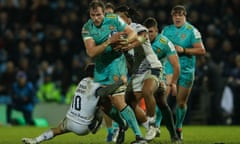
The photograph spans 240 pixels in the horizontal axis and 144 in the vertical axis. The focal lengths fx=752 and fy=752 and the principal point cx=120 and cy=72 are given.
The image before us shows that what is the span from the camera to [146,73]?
39.8 feet

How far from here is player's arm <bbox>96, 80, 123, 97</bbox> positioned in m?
10.6

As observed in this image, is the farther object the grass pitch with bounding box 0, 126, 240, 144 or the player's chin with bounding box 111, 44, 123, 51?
the grass pitch with bounding box 0, 126, 240, 144

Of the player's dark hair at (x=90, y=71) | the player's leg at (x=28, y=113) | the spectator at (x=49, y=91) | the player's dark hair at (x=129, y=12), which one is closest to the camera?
the player's dark hair at (x=90, y=71)

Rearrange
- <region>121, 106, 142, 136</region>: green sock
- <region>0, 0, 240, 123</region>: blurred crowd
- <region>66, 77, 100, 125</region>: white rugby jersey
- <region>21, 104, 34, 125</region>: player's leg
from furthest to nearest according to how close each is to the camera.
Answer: <region>21, 104, 34, 125</region>: player's leg < <region>0, 0, 240, 123</region>: blurred crowd < <region>121, 106, 142, 136</region>: green sock < <region>66, 77, 100, 125</region>: white rugby jersey

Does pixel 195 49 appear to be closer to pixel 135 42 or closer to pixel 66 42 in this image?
pixel 135 42

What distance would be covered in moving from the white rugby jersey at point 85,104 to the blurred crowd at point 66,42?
33.4 feet

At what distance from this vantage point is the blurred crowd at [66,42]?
2141 cm

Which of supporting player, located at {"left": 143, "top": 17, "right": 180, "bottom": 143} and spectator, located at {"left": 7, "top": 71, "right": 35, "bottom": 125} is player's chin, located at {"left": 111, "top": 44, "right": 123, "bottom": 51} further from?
spectator, located at {"left": 7, "top": 71, "right": 35, "bottom": 125}

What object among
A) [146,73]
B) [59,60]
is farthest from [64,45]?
[146,73]

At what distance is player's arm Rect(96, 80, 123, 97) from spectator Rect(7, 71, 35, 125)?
36.8ft

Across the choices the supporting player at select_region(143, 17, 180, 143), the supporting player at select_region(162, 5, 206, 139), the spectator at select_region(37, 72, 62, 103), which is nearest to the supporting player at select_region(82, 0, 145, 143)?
the supporting player at select_region(143, 17, 180, 143)

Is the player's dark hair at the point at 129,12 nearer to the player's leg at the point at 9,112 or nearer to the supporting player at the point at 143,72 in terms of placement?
the supporting player at the point at 143,72

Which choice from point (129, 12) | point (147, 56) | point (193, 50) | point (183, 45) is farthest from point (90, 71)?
point (183, 45)

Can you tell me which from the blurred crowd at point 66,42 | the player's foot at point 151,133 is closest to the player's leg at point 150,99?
the player's foot at point 151,133
